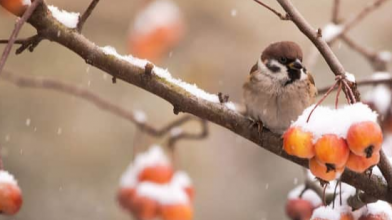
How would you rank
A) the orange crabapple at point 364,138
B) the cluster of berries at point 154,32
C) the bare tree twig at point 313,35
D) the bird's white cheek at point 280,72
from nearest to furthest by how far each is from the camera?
the orange crabapple at point 364,138, the bare tree twig at point 313,35, the bird's white cheek at point 280,72, the cluster of berries at point 154,32

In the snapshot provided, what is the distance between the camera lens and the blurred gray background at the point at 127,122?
17.0ft

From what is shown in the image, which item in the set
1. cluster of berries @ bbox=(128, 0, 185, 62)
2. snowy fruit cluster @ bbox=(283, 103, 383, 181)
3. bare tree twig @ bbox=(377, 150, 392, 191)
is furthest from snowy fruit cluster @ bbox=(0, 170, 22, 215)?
cluster of berries @ bbox=(128, 0, 185, 62)

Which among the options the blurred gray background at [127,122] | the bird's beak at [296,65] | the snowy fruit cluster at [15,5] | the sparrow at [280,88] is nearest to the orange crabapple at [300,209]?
the sparrow at [280,88]

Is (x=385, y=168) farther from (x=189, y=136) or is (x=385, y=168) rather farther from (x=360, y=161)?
(x=189, y=136)

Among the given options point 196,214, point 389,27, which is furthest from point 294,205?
point 389,27

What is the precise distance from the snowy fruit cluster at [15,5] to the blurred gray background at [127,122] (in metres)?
3.36

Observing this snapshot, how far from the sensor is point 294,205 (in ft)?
6.08

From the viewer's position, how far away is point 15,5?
1469 millimetres

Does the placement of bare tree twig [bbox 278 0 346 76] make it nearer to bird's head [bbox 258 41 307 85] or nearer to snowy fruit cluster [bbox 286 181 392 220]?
snowy fruit cluster [bbox 286 181 392 220]

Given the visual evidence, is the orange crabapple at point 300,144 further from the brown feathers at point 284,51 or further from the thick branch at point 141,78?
the brown feathers at point 284,51

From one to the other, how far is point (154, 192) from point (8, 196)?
806 mm

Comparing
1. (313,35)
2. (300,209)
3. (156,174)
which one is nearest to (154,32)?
(156,174)

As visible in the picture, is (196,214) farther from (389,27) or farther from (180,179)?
(180,179)

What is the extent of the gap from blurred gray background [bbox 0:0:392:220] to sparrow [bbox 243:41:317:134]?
2953mm
